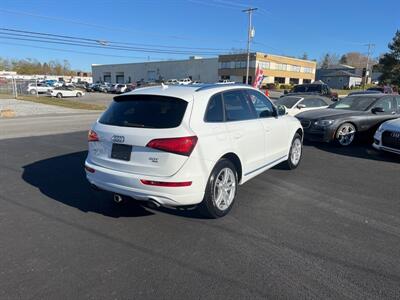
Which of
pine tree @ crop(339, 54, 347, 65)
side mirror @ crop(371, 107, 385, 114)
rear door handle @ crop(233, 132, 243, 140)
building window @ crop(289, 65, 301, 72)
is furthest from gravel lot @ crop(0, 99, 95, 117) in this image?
pine tree @ crop(339, 54, 347, 65)

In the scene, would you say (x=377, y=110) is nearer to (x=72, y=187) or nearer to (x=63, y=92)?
(x=72, y=187)

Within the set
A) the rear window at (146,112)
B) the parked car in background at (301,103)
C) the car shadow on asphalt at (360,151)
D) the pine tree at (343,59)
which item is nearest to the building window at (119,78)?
the parked car in background at (301,103)

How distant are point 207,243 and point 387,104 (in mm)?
8469

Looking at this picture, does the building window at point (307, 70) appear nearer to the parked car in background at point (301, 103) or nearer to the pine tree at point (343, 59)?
the parked car in background at point (301, 103)

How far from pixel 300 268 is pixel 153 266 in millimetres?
1399

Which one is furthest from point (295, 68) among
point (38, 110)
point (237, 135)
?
point (237, 135)

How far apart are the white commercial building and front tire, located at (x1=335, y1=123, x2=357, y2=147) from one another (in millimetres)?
70259

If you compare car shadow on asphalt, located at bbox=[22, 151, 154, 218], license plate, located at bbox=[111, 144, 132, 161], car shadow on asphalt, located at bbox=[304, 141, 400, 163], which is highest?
license plate, located at bbox=[111, 144, 132, 161]

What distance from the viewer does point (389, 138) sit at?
289 inches

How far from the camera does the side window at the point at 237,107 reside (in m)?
4.38

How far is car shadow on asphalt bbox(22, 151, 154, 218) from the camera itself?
448 centimetres

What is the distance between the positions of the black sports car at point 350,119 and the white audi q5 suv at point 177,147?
15.2 feet

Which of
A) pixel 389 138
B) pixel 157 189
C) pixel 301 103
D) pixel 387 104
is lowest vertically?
pixel 157 189

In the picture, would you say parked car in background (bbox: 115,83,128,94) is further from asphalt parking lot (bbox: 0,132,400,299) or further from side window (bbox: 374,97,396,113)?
asphalt parking lot (bbox: 0,132,400,299)
